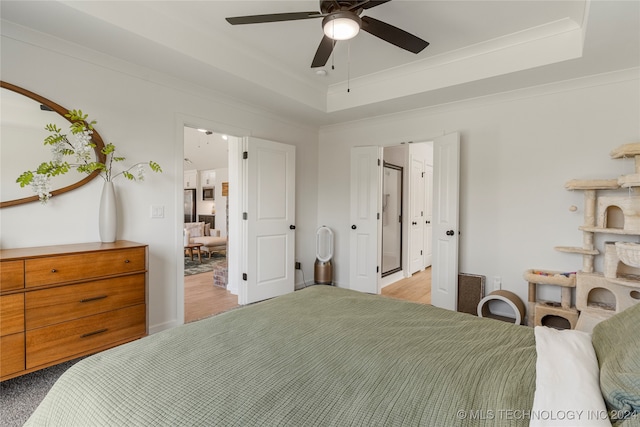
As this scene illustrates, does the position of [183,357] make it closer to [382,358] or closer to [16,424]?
[382,358]

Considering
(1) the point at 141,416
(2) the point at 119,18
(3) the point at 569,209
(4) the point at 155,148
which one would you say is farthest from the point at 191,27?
(3) the point at 569,209

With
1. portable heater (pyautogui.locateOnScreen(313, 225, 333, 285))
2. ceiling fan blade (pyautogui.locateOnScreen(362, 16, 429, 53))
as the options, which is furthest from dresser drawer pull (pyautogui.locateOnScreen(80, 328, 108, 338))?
portable heater (pyautogui.locateOnScreen(313, 225, 333, 285))

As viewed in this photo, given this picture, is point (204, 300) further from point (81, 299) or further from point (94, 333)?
point (81, 299)

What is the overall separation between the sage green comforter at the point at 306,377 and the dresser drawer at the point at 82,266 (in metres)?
1.19

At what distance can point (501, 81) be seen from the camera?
3082mm

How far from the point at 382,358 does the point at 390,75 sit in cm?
317

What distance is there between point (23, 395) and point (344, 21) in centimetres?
303

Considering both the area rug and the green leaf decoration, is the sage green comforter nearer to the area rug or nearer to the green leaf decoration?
the green leaf decoration

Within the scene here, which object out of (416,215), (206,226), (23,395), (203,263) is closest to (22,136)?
(23,395)

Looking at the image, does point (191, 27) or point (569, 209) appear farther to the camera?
point (569, 209)

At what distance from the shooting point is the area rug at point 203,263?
236 inches

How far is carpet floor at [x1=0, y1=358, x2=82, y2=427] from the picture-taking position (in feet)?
5.98

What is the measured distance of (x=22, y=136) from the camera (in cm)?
227

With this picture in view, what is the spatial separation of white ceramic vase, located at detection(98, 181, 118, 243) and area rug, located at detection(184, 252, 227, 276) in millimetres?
3301
